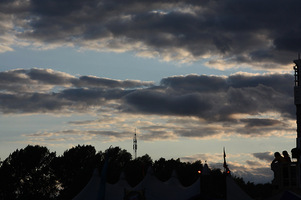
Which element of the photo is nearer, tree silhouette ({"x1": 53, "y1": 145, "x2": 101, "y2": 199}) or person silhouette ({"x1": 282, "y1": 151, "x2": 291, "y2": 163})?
person silhouette ({"x1": 282, "y1": 151, "x2": 291, "y2": 163})

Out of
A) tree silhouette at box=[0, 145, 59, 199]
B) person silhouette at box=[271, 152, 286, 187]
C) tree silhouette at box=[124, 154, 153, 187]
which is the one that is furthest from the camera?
tree silhouette at box=[0, 145, 59, 199]

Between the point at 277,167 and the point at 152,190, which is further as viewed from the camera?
the point at 152,190

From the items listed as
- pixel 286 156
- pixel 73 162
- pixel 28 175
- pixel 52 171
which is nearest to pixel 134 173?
pixel 73 162

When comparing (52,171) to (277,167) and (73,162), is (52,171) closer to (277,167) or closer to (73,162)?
(73,162)

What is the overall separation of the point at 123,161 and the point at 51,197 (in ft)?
60.4

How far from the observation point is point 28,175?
332 feet

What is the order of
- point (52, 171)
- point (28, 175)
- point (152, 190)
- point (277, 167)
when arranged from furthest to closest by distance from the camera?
point (52, 171)
point (28, 175)
point (152, 190)
point (277, 167)

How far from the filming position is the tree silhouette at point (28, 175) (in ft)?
320

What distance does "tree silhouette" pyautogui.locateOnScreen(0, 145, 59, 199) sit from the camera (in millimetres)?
97481

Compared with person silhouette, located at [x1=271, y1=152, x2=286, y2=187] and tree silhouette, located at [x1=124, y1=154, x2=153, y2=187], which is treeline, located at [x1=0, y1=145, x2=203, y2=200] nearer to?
tree silhouette, located at [x1=124, y1=154, x2=153, y2=187]

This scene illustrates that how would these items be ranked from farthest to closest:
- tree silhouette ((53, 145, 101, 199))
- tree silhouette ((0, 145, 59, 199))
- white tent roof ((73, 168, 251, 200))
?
tree silhouette ((53, 145, 101, 199))
tree silhouette ((0, 145, 59, 199))
white tent roof ((73, 168, 251, 200))

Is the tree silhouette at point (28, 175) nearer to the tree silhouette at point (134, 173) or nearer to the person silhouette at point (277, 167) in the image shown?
the tree silhouette at point (134, 173)

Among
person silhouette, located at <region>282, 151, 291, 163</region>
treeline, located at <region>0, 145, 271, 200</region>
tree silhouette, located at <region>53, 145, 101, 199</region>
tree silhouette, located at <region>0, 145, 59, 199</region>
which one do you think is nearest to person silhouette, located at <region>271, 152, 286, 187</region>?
person silhouette, located at <region>282, 151, 291, 163</region>

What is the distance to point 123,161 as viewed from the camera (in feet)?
368
